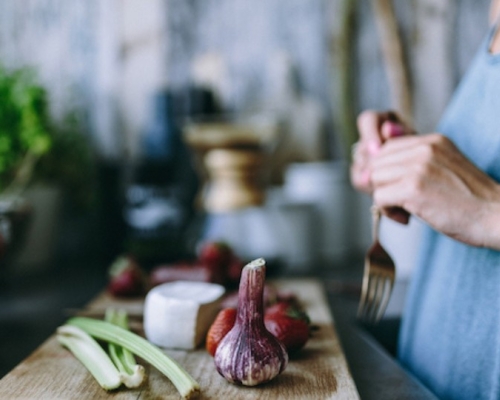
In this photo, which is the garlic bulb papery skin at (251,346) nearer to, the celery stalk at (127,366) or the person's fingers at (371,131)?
the celery stalk at (127,366)

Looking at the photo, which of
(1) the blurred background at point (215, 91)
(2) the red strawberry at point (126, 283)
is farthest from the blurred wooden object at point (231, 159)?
(2) the red strawberry at point (126, 283)

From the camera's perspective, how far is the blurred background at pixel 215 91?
1674 mm

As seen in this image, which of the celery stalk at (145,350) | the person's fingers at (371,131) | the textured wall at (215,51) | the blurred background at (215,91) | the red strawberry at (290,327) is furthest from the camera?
the textured wall at (215,51)

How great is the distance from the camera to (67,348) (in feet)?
2.35

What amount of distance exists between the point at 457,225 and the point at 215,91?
4.27 feet

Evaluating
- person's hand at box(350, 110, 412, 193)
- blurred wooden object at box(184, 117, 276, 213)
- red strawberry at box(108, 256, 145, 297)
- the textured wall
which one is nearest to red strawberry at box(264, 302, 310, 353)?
person's hand at box(350, 110, 412, 193)

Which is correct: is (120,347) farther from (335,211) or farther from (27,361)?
(335,211)

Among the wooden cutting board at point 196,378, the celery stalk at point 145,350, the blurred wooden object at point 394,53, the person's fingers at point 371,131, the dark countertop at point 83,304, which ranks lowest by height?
the dark countertop at point 83,304

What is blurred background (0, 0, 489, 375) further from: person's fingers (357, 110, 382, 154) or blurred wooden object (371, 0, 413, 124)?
person's fingers (357, 110, 382, 154)

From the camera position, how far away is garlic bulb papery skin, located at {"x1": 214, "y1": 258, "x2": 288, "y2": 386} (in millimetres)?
558

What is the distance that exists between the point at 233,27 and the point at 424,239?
119cm

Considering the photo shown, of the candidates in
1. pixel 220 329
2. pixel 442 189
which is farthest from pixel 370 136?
pixel 220 329

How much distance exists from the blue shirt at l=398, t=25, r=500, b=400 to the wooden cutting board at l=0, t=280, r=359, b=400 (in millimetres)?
126

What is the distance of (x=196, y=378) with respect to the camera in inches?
24.1
